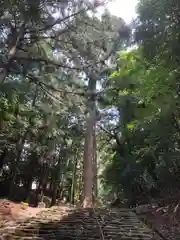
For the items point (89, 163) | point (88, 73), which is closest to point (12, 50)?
point (88, 73)

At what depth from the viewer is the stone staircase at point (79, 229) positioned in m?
3.56

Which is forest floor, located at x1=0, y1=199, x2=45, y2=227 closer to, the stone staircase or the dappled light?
the dappled light

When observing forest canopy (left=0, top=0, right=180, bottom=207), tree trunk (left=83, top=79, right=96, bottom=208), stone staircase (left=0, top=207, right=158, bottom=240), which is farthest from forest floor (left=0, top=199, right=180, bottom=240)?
tree trunk (left=83, top=79, right=96, bottom=208)

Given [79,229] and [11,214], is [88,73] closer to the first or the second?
[11,214]

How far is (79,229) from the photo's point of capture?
3.92 metres

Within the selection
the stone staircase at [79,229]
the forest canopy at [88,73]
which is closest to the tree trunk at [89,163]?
the forest canopy at [88,73]

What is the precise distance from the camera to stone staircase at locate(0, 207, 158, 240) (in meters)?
3.56

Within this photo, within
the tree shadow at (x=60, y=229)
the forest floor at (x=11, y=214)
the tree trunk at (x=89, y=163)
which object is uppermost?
the tree trunk at (x=89, y=163)

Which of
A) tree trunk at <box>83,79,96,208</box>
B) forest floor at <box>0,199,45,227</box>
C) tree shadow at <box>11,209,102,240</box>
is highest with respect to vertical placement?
tree trunk at <box>83,79,96,208</box>

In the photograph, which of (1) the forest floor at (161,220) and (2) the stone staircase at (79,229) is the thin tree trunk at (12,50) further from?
(2) the stone staircase at (79,229)

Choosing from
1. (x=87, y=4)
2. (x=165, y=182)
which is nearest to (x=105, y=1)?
(x=87, y=4)

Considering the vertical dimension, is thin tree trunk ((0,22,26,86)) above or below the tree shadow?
above

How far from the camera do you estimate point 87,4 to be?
6.44m

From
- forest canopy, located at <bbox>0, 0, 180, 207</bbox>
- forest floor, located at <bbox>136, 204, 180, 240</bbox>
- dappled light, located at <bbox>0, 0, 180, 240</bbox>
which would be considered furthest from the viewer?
forest canopy, located at <bbox>0, 0, 180, 207</bbox>
